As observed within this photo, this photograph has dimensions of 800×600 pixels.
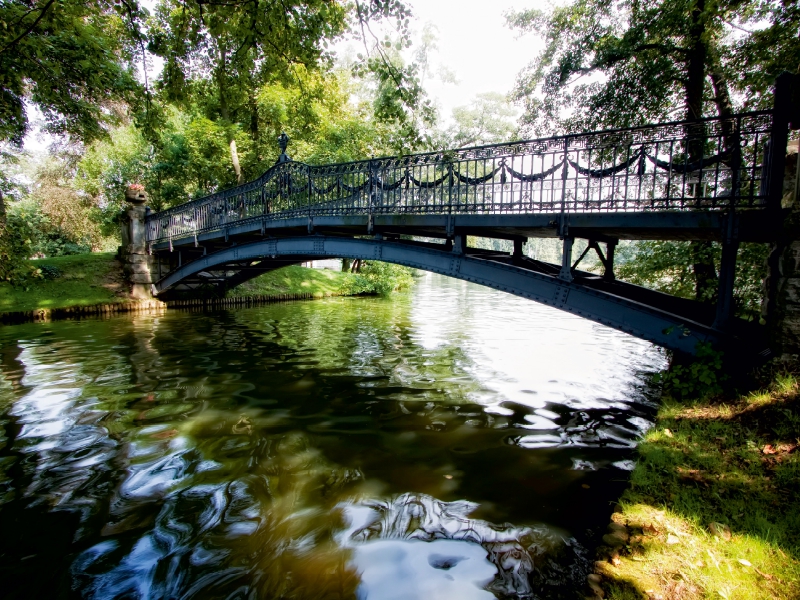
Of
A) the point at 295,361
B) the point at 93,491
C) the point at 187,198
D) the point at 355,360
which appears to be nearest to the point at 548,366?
the point at 355,360

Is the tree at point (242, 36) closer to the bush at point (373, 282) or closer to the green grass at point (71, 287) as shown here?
the green grass at point (71, 287)

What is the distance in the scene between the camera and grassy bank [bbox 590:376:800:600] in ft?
8.34

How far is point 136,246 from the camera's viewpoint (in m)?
18.5

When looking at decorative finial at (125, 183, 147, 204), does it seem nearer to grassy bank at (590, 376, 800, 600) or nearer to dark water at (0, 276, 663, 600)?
dark water at (0, 276, 663, 600)

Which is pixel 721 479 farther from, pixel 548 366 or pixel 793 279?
pixel 548 366

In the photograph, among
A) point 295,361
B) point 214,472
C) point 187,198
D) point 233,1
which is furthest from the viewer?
point 187,198

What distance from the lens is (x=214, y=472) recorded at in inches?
180

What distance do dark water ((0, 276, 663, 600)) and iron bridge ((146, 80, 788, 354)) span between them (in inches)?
64.8

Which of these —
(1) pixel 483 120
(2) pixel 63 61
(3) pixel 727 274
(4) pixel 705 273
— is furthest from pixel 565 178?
(1) pixel 483 120

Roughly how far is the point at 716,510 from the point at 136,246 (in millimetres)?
20725

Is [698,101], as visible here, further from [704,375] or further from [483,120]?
[483,120]

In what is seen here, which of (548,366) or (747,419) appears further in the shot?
(548,366)

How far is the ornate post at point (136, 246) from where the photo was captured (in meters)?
18.4

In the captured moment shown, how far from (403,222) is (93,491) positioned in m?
6.37
